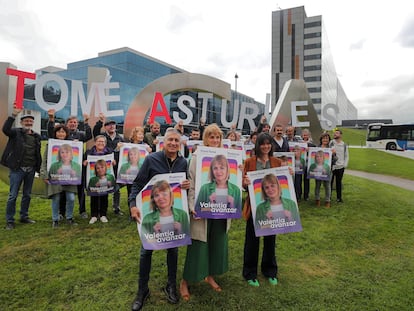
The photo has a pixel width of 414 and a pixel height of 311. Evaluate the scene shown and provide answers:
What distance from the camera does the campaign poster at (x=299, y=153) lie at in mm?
7730

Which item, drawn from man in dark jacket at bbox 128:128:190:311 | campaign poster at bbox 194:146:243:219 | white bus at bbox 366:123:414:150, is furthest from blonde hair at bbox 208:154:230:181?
white bus at bbox 366:123:414:150

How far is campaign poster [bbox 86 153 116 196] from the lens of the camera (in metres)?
5.77

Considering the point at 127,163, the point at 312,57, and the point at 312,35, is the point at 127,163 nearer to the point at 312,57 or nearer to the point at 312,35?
the point at 312,57

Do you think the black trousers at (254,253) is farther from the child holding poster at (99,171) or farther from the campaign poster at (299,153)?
→ the campaign poster at (299,153)

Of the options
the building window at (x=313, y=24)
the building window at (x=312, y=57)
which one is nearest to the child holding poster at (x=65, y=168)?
the building window at (x=312, y=57)

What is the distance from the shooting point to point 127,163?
613 cm

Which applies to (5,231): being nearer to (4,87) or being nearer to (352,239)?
(4,87)

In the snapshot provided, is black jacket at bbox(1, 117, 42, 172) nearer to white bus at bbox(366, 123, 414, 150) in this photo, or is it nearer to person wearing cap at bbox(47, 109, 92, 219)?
person wearing cap at bbox(47, 109, 92, 219)

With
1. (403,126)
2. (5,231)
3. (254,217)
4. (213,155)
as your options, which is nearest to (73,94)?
(5,231)

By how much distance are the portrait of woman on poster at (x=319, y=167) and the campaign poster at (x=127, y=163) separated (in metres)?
4.65

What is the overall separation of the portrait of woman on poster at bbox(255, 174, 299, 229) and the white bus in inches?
1343

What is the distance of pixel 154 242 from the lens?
9.43ft

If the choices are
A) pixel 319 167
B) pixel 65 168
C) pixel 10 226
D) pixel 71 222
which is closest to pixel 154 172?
pixel 65 168

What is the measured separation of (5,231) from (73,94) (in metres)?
3.87
